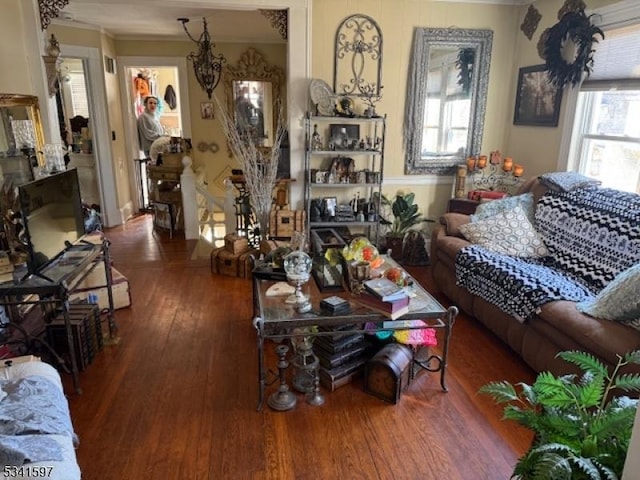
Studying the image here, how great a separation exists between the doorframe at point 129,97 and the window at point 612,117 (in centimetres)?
496

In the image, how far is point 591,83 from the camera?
11.6 feet

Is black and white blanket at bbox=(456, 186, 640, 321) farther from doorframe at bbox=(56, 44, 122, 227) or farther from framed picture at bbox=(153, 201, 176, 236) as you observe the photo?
doorframe at bbox=(56, 44, 122, 227)

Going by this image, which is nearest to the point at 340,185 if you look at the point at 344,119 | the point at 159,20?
the point at 344,119

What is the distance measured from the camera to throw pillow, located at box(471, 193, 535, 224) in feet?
11.6

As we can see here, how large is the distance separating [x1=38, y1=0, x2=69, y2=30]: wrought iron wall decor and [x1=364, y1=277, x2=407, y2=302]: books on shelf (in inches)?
130

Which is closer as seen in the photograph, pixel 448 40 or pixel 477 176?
pixel 448 40

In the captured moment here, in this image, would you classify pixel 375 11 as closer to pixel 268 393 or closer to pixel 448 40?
pixel 448 40

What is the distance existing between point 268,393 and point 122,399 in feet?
2.51

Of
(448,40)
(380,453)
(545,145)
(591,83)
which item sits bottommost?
(380,453)

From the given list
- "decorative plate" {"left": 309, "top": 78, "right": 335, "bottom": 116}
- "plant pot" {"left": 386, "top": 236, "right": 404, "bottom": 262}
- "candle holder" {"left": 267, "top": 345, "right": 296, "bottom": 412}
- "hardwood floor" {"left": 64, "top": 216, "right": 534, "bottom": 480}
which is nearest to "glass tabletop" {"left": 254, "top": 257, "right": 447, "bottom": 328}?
"candle holder" {"left": 267, "top": 345, "right": 296, "bottom": 412}

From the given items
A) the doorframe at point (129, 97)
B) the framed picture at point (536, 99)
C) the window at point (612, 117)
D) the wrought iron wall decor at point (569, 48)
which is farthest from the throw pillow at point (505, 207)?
the doorframe at point (129, 97)

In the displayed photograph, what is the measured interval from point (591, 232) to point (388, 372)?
5.75 feet

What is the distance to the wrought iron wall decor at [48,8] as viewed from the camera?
3574 millimetres

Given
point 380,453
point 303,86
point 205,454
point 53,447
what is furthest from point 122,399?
point 303,86
